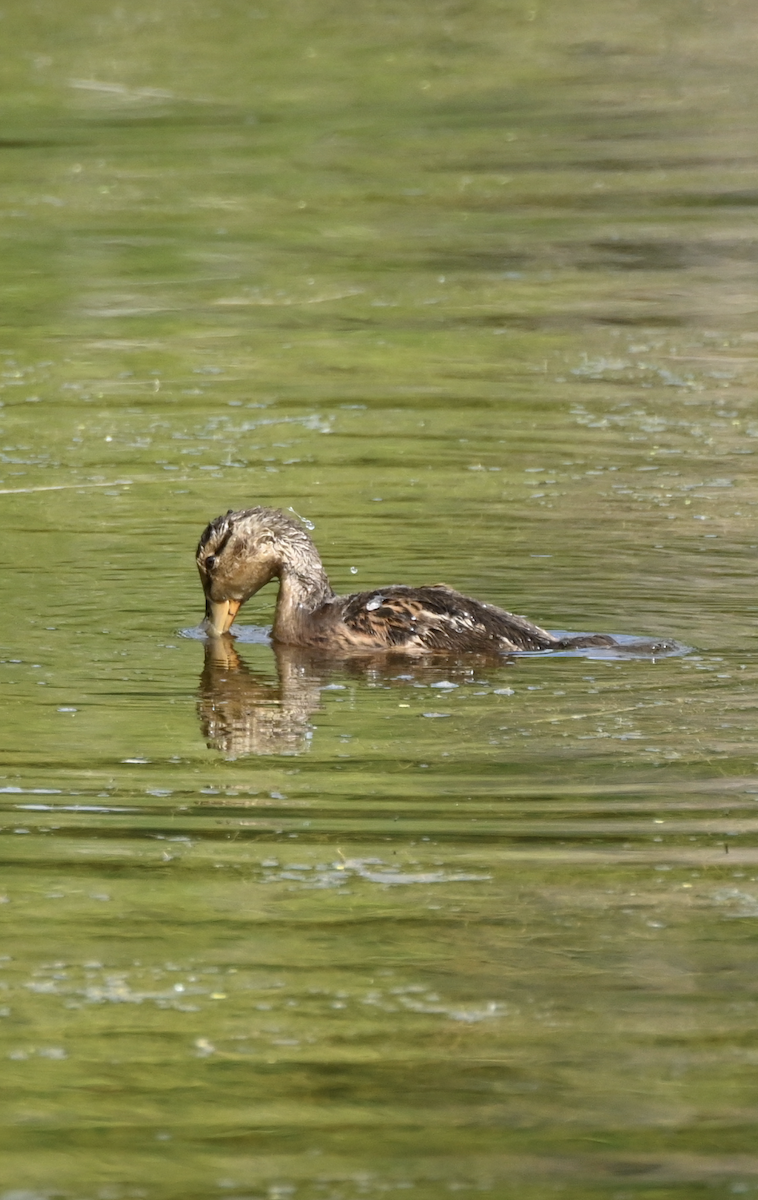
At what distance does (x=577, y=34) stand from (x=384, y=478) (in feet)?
42.1

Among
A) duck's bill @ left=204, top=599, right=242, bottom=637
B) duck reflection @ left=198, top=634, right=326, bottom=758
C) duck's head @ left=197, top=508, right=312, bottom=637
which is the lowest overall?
duck reflection @ left=198, top=634, right=326, bottom=758

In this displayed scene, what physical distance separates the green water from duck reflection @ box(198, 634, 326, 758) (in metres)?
0.02

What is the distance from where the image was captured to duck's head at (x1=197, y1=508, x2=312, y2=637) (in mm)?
8414

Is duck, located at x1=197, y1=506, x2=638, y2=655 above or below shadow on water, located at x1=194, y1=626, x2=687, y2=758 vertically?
above

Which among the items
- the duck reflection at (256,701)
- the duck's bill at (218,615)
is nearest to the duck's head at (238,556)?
the duck's bill at (218,615)

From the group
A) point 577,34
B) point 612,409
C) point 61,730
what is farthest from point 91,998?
point 577,34

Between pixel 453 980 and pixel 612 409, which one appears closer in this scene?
pixel 453 980

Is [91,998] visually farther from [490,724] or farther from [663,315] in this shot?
[663,315]

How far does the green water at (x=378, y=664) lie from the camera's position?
14.8 ft

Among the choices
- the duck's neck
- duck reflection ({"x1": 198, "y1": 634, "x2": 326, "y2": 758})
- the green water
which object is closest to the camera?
the green water

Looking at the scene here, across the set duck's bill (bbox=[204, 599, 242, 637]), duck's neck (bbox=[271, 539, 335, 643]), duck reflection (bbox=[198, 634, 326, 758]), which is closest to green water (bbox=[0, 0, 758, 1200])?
duck reflection (bbox=[198, 634, 326, 758])

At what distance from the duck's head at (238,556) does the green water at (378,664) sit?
205 mm

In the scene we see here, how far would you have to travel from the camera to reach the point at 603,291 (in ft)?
45.7

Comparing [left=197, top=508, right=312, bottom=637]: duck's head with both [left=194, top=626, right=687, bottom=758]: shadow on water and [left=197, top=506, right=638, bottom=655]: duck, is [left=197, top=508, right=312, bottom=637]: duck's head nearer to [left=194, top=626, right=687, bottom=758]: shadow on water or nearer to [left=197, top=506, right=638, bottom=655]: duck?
[left=197, top=506, right=638, bottom=655]: duck
